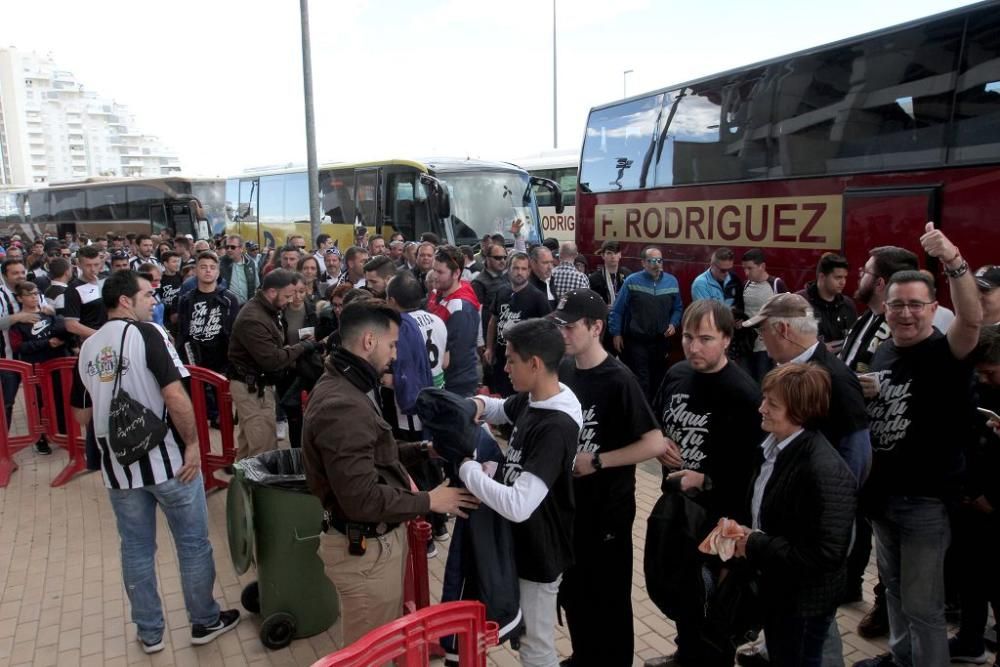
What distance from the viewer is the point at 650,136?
9.11 meters

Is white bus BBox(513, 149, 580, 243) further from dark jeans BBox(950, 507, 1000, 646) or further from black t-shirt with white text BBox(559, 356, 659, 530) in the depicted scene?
black t-shirt with white text BBox(559, 356, 659, 530)

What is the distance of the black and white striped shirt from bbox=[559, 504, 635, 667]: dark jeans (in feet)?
7.65

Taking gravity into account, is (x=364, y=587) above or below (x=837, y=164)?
below

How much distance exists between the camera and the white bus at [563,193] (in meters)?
19.2

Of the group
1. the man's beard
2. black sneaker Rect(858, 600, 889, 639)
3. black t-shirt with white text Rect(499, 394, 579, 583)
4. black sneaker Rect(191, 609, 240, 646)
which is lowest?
black sneaker Rect(191, 609, 240, 646)

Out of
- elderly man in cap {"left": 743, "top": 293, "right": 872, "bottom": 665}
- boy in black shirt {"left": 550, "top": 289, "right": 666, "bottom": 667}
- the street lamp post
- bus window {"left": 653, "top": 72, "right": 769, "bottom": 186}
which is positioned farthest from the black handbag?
the street lamp post

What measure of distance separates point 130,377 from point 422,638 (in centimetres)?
249

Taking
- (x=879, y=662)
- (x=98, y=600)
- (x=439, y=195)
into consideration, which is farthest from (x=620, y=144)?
(x=98, y=600)

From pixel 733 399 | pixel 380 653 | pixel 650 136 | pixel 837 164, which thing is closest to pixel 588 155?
pixel 650 136

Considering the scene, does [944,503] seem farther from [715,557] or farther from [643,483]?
[643,483]

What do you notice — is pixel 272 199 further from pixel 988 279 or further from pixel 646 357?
pixel 988 279

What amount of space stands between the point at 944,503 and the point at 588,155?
8.39 m

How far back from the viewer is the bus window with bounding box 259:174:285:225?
67.9ft

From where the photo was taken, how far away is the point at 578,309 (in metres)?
3.15
